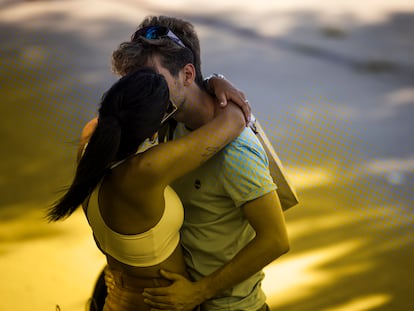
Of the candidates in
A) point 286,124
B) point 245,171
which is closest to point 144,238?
point 245,171

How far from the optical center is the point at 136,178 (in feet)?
4.67

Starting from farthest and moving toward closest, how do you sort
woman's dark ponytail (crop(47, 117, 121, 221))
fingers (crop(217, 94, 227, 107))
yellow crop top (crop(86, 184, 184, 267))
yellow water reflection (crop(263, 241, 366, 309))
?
yellow water reflection (crop(263, 241, 366, 309)) < fingers (crop(217, 94, 227, 107)) < yellow crop top (crop(86, 184, 184, 267)) < woman's dark ponytail (crop(47, 117, 121, 221))

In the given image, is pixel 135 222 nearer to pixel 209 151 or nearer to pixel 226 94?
pixel 209 151

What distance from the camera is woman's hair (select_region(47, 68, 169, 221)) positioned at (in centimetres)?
138

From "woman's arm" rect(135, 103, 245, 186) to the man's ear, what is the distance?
0.11 m

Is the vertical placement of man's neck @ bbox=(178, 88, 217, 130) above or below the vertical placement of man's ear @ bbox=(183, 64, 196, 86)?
below

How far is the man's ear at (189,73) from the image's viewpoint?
162cm

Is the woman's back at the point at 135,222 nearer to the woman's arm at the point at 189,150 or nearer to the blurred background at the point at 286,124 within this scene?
the woman's arm at the point at 189,150

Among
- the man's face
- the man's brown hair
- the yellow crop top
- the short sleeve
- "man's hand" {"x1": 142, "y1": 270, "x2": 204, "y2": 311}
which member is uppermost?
the man's brown hair

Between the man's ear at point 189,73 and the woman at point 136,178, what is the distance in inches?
3.2

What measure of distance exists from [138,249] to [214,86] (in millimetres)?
443

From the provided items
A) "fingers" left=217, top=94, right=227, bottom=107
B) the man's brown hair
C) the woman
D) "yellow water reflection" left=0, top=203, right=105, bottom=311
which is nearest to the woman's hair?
the woman

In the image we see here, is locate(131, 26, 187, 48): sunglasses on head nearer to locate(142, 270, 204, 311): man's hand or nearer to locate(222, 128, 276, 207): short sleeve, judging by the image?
locate(222, 128, 276, 207): short sleeve

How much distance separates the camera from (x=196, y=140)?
1501 mm
